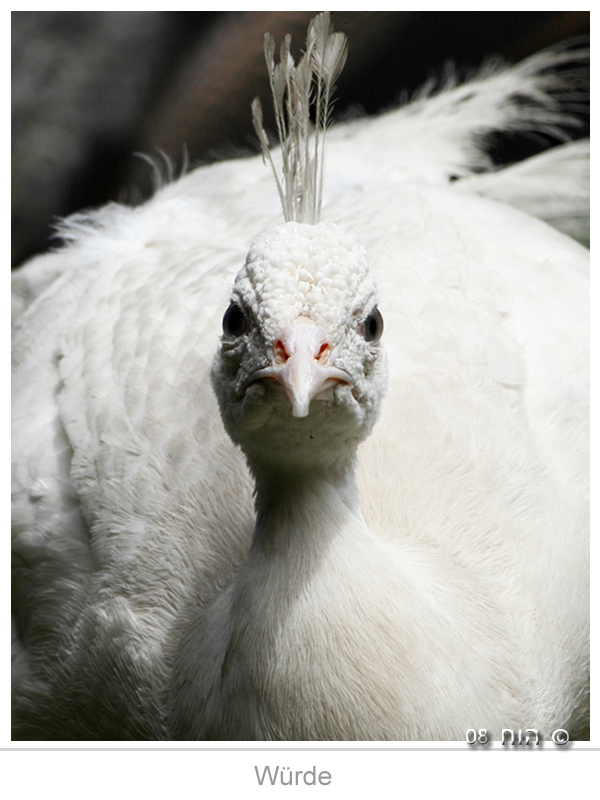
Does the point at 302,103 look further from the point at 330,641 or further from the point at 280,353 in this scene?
the point at 330,641

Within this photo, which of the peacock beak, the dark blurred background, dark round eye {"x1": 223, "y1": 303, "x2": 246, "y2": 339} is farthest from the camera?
the dark blurred background

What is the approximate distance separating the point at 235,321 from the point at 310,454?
7.4 inches

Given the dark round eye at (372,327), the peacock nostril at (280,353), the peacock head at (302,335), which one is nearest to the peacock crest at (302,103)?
the peacock head at (302,335)

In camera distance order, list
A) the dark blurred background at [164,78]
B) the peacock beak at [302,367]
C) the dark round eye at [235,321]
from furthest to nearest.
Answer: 1. the dark blurred background at [164,78]
2. the dark round eye at [235,321]
3. the peacock beak at [302,367]

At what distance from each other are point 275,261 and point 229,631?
0.51 meters

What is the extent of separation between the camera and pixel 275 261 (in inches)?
41.1

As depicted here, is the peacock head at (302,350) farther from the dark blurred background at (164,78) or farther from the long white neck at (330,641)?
the dark blurred background at (164,78)

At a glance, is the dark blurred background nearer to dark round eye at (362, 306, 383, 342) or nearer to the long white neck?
dark round eye at (362, 306, 383, 342)

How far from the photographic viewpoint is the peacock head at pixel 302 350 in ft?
3.21

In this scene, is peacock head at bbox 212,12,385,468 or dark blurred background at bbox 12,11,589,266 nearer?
peacock head at bbox 212,12,385,468

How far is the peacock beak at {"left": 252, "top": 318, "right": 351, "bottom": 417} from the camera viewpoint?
922 mm

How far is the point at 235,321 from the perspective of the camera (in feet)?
3.58

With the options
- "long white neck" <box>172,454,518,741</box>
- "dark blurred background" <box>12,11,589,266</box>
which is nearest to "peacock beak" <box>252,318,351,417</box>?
"long white neck" <box>172,454,518,741</box>
